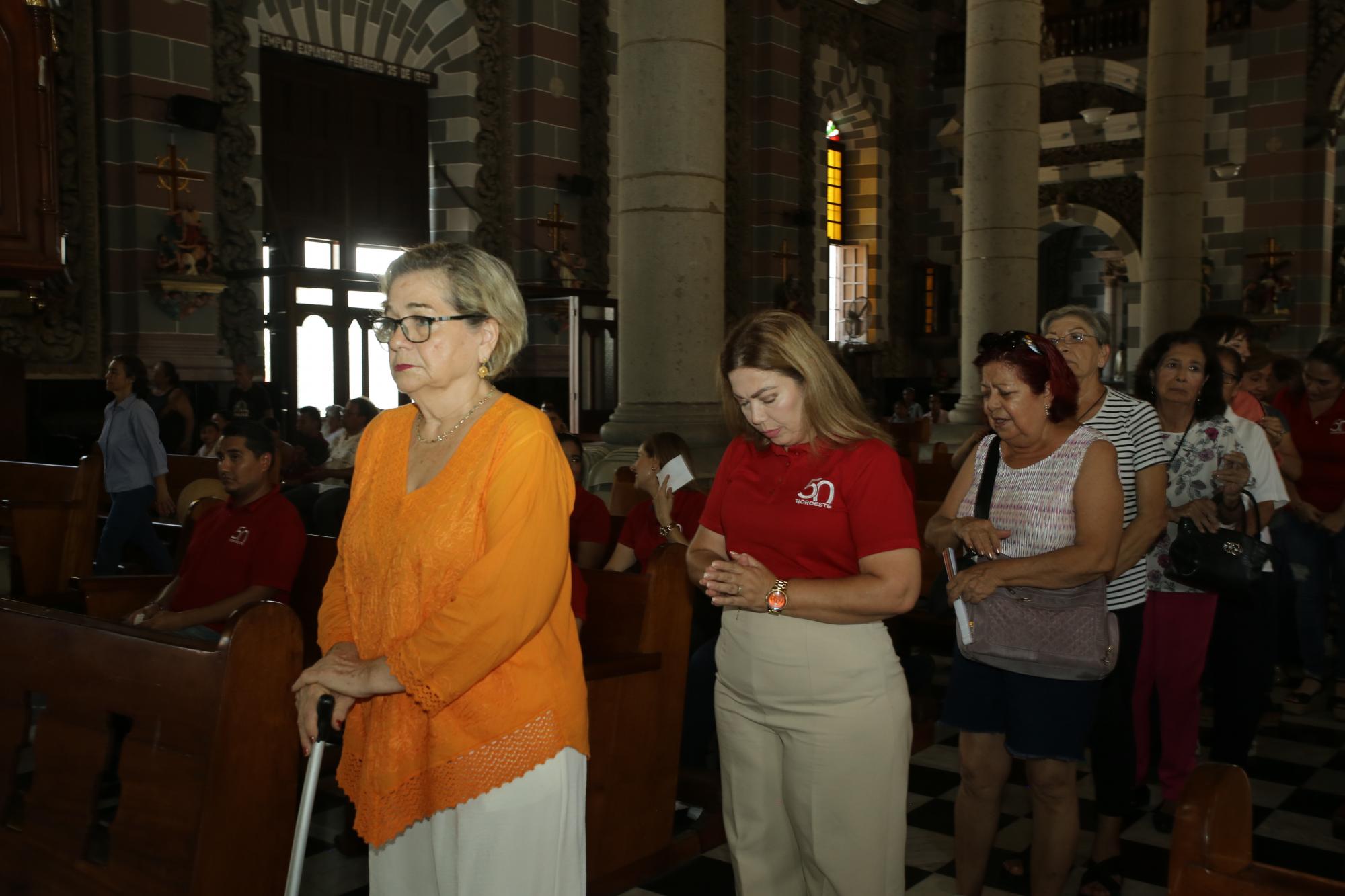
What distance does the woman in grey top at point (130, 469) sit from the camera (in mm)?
7043

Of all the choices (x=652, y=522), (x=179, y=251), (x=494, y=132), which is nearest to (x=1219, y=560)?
(x=652, y=522)

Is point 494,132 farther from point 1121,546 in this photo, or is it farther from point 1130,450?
point 1121,546

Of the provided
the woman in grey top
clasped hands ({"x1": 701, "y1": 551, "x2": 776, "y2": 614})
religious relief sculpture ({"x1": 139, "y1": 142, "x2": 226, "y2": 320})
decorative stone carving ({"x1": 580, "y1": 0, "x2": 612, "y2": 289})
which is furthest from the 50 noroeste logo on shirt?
decorative stone carving ({"x1": 580, "y1": 0, "x2": 612, "y2": 289})

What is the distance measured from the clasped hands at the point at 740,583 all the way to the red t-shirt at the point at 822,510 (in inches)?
5.3

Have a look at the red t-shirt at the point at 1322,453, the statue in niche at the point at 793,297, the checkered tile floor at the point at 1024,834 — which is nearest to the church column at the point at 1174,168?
the statue in niche at the point at 793,297

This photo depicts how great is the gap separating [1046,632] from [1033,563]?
0.17 meters

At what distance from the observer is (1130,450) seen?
337cm

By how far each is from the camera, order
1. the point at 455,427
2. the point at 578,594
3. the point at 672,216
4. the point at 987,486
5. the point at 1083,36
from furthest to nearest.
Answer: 1. the point at 1083,36
2. the point at 672,216
3. the point at 578,594
4. the point at 987,486
5. the point at 455,427

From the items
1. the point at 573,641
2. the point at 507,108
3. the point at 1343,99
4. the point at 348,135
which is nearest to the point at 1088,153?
the point at 1343,99

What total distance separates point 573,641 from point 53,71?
3168 mm

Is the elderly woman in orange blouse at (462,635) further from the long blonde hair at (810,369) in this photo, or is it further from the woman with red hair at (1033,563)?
the woman with red hair at (1033,563)

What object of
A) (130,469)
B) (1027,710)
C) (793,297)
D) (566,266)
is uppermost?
(566,266)

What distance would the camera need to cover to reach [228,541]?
4148 millimetres

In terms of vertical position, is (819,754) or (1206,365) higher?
(1206,365)
